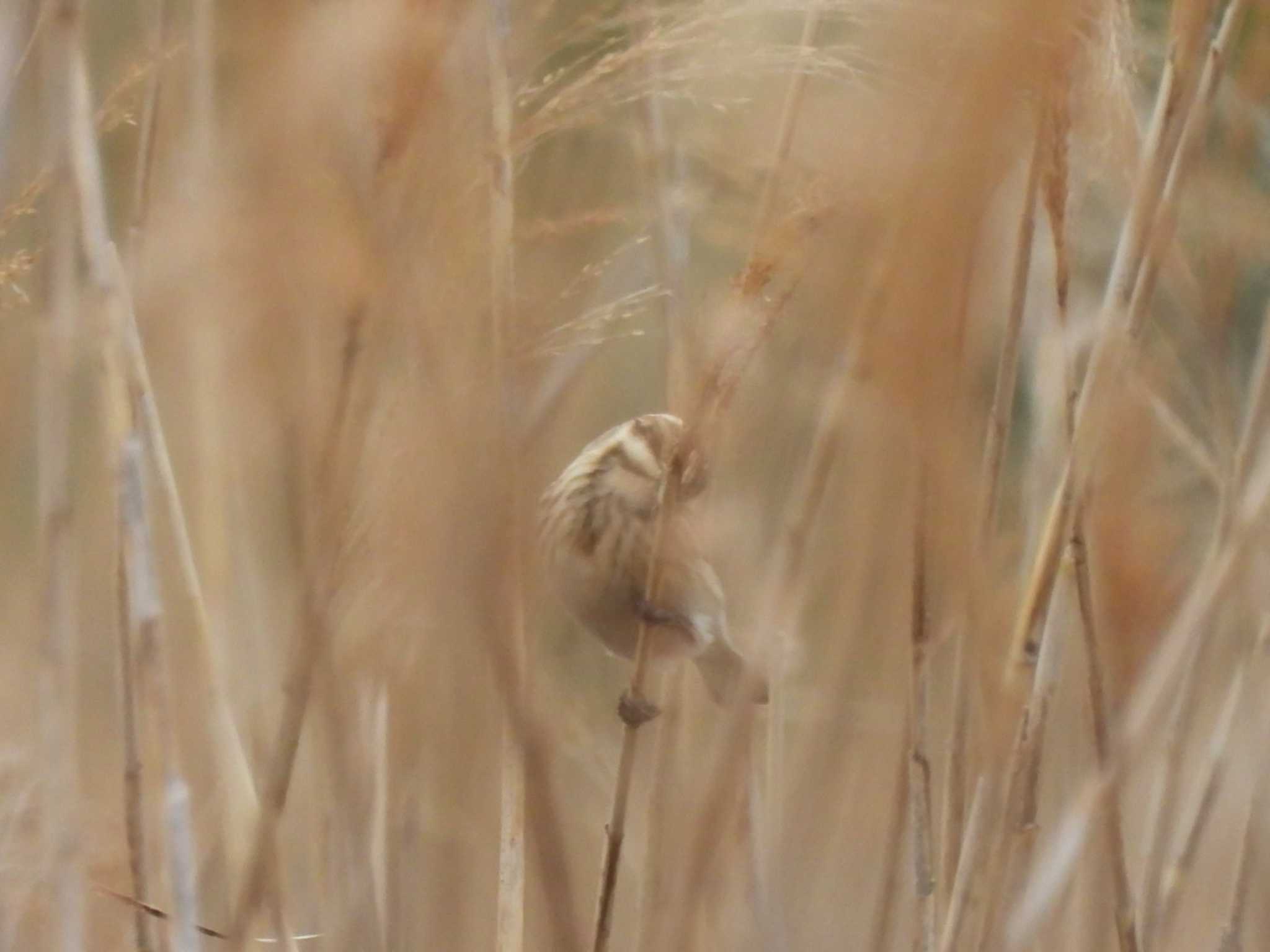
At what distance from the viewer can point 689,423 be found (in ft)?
2.24

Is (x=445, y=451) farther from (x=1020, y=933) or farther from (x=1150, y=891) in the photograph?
(x=1150, y=891)

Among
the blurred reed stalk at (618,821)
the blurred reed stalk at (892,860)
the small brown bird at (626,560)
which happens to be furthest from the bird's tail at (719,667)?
the blurred reed stalk at (618,821)

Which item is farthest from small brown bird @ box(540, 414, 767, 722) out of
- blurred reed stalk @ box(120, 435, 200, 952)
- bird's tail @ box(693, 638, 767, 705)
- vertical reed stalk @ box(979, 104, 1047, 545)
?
blurred reed stalk @ box(120, 435, 200, 952)

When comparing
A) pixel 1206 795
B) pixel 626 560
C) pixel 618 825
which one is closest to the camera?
pixel 618 825

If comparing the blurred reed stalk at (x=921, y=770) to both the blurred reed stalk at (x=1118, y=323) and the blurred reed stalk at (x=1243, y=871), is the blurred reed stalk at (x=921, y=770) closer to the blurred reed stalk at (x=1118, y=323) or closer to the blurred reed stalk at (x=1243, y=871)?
the blurred reed stalk at (x=1118, y=323)

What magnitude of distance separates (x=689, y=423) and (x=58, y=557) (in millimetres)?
397

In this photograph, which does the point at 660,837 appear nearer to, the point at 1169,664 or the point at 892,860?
the point at 892,860

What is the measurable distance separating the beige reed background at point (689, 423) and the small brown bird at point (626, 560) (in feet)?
0.13

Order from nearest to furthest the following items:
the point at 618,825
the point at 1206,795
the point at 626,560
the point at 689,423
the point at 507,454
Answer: the point at 507,454, the point at 689,423, the point at 618,825, the point at 1206,795, the point at 626,560

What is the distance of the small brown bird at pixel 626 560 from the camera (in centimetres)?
104

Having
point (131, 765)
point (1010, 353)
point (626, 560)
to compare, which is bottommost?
point (131, 765)

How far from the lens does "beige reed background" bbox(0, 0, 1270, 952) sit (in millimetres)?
577

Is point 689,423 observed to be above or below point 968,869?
above

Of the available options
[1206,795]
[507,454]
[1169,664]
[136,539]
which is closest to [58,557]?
[136,539]
